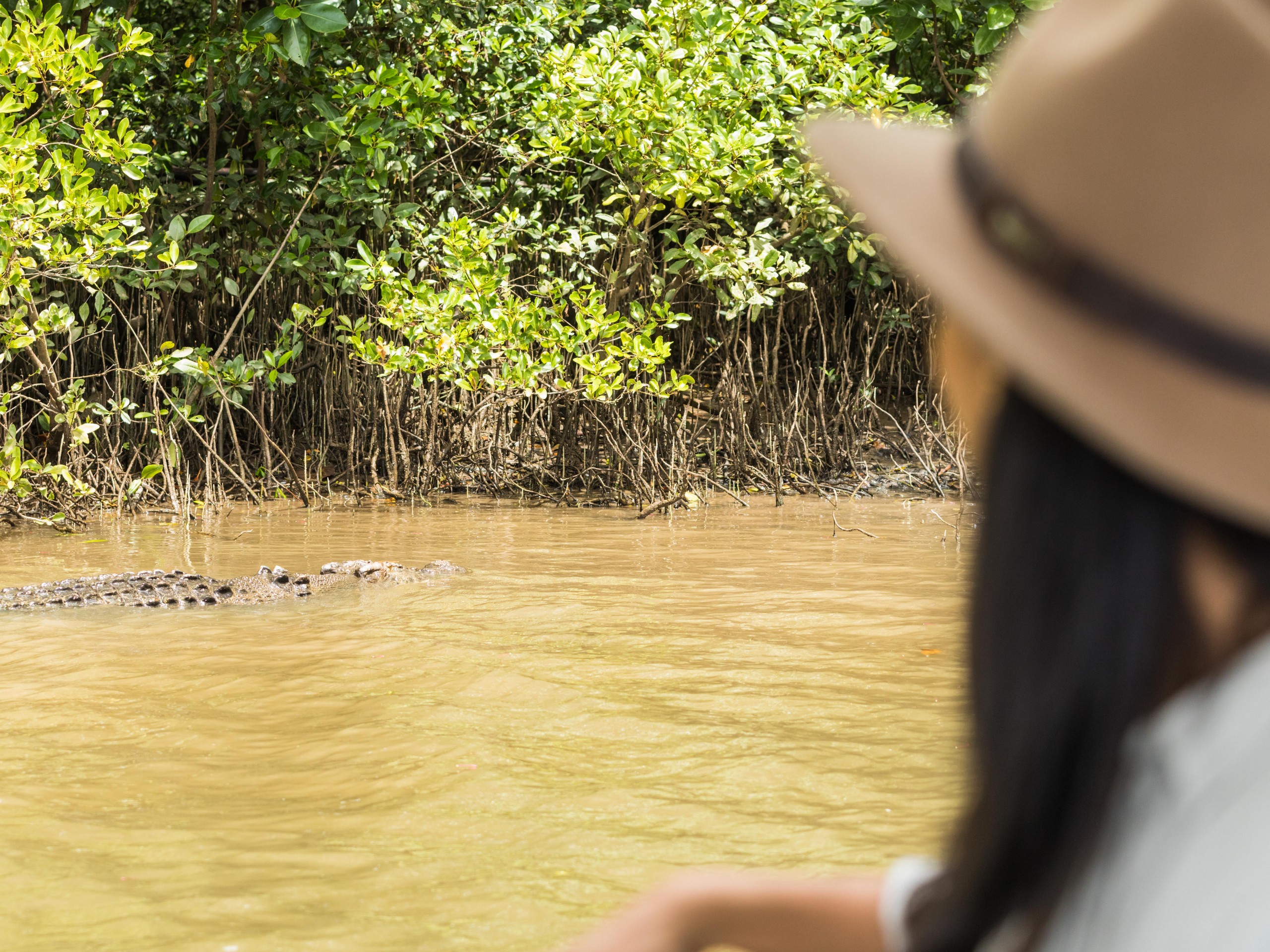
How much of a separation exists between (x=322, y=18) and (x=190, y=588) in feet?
10.2

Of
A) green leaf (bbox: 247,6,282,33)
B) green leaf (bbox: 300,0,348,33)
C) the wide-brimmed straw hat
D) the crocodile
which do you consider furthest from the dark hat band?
green leaf (bbox: 247,6,282,33)

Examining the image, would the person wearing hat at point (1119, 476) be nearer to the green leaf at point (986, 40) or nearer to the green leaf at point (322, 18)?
the green leaf at point (322, 18)

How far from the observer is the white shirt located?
50cm

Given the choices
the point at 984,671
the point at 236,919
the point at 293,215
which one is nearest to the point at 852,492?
the point at 293,215

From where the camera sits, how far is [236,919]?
2000mm

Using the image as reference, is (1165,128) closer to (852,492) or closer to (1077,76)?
(1077,76)

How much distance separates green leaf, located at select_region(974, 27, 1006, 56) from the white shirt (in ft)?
24.7

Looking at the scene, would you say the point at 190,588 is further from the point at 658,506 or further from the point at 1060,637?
the point at 1060,637

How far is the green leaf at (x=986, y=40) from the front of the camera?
24.2ft

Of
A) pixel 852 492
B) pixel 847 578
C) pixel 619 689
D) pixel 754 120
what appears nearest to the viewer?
pixel 619 689

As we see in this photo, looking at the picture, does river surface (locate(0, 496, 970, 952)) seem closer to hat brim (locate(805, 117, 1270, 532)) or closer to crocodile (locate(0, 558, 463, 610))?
crocodile (locate(0, 558, 463, 610))

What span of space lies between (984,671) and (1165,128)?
26 centimetres

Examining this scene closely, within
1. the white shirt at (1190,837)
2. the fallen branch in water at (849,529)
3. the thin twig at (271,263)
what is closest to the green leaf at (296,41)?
the thin twig at (271,263)

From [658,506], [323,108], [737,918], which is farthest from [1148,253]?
[323,108]
